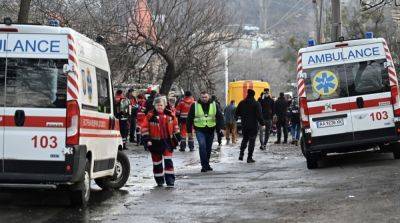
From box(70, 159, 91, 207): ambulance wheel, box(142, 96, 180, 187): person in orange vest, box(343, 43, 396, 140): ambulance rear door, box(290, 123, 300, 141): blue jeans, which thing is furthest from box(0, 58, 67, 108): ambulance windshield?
box(290, 123, 300, 141): blue jeans

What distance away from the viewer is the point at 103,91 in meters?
10.9

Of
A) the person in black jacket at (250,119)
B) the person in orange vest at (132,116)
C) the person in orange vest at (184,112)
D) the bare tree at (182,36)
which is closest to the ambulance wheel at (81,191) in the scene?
the person in black jacket at (250,119)

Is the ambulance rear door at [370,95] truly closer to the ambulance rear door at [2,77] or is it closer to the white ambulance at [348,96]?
the white ambulance at [348,96]

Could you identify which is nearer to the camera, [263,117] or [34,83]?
[34,83]

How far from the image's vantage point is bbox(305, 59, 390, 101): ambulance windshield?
557 inches

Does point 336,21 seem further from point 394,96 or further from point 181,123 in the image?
point 394,96

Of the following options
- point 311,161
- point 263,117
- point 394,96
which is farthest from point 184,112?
point 394,96

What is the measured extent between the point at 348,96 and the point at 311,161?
1.58m

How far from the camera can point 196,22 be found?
29.1 m

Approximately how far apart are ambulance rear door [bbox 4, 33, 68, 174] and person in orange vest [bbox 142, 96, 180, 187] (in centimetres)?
355

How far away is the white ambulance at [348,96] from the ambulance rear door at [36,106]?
6.35 metres

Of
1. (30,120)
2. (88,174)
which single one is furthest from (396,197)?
(30,120)

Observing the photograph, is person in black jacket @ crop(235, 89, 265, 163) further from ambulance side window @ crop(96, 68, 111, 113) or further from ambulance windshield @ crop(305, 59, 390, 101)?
ambulance side window @ crop(96, 68, 111, 113)

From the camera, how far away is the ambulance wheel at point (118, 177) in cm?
1203
